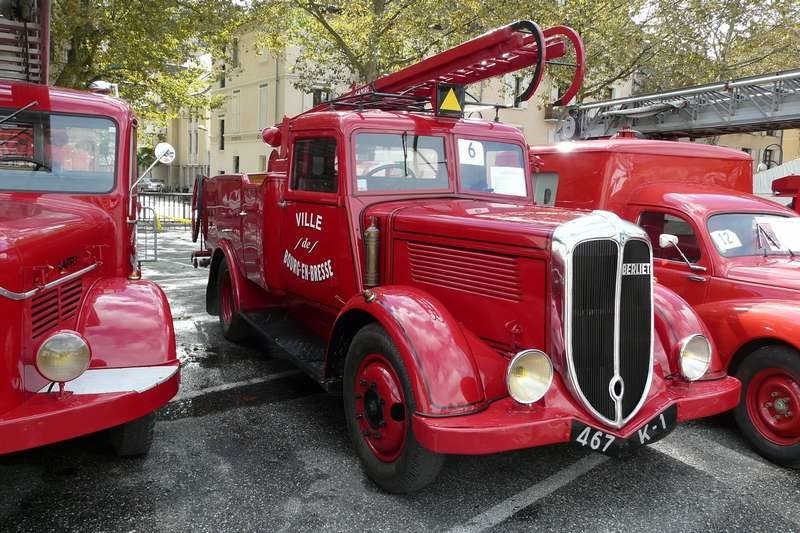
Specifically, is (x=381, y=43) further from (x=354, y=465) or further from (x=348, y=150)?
(x=354, y=465)

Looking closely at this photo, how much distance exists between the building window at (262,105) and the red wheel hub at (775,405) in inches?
895

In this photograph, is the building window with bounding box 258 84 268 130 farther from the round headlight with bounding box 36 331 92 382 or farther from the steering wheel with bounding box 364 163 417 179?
the round headlight with bounding box 36 331 92 382

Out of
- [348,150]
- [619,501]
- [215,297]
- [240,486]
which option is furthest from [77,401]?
[215,297]

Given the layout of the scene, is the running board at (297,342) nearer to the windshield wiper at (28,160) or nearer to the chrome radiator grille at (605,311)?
the chrome radiator grille at (605,311)

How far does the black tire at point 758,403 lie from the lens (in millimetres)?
3766

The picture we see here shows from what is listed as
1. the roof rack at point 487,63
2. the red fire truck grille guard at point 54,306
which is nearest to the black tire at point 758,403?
the roof rack at point 487,63

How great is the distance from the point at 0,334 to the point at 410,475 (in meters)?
1.99

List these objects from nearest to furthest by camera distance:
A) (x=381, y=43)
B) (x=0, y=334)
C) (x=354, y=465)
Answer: (x=0, y=334) < (x=354, y=465) < (x=381, y=43)

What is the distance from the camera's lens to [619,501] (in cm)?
330

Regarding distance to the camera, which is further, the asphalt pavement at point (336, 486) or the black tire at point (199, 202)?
the black tire at point (199, 202)

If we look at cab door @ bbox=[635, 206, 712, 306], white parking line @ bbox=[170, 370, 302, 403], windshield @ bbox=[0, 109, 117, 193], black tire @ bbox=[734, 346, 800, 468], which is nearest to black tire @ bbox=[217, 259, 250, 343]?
white parking line @ bbox=[170, 370, 302, 403]

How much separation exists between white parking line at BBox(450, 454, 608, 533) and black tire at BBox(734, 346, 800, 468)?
3.52 ft

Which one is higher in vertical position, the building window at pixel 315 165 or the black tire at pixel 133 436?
the building window at pixel 315 165

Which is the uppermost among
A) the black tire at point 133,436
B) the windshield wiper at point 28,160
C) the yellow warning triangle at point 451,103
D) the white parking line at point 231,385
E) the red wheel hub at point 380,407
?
the yellow warning triangle at point 451,103
